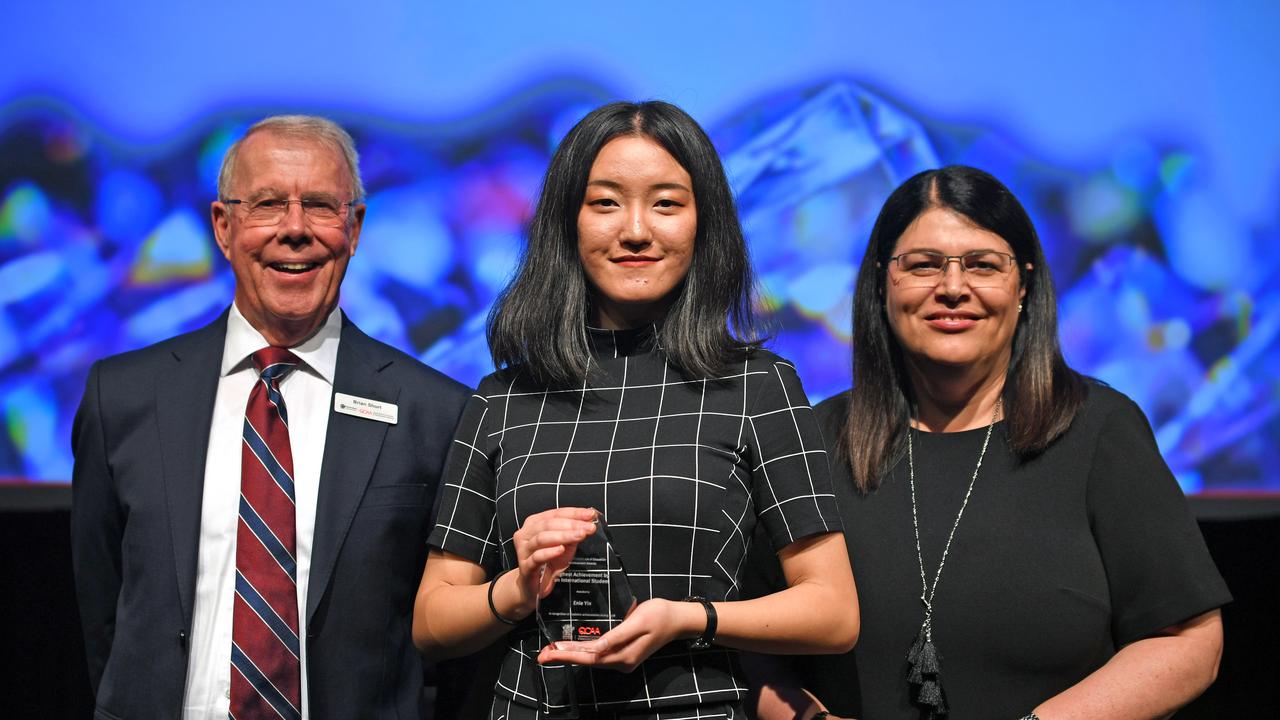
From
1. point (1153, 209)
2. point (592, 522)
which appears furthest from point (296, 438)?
point (1153, 209)

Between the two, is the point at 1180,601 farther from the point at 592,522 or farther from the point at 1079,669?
the point at 592,522

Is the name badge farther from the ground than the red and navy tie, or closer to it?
farther from the ground

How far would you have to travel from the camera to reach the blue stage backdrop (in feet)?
11.3

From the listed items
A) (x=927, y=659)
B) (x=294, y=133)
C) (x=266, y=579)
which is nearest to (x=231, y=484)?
(x=266, y=579)

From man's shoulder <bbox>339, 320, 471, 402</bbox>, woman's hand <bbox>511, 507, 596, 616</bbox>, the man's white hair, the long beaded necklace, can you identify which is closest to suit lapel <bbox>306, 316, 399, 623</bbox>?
man's shoulder <bbox>339, 320, 471, 402</bbox>

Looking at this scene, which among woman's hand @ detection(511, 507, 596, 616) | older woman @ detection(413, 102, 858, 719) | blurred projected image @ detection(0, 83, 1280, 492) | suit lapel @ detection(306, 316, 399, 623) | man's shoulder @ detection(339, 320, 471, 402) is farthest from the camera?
blurred projected image @ detection(0, 83, 1280, 492)

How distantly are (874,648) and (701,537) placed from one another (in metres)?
0.55

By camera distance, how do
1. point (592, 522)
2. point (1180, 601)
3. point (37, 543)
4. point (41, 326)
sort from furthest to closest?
point (41, 326) < point (37, 543) < point (1180, 601) < point (592, 522)

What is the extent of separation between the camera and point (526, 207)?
3.43m

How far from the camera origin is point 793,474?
1.67 meters

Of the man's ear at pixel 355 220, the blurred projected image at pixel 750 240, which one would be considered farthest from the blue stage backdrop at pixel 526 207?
the man's ear at pixel 355 220

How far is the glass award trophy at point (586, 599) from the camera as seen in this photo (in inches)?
58.8

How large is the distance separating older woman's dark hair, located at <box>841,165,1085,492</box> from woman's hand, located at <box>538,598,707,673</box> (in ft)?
2.34

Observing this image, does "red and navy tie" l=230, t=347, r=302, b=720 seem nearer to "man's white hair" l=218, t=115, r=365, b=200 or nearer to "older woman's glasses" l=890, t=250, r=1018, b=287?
"man's white hair" l=218, t=115, r=365, b=200
